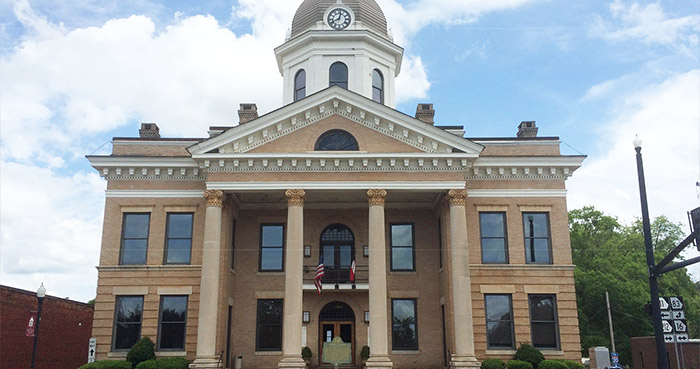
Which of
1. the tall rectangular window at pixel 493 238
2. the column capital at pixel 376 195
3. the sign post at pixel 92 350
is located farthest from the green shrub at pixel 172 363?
the tall rectangular window at pixel 493 238

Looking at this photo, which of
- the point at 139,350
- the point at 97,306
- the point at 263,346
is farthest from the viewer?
the point at 263,346

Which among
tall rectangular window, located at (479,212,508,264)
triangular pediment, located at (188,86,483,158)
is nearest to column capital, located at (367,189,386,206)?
triangular pediment, located at (188,86,483,158)

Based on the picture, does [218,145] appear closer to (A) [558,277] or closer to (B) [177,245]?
(B) [177,245]

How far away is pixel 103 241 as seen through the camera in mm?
28766

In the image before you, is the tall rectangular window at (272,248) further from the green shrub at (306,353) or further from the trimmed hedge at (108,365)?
the trimmed hedge at (108,365)

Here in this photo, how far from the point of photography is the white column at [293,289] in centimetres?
2520

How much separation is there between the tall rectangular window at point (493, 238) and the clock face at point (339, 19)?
48.1 ft

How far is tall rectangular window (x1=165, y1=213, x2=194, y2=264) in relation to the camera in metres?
28.9

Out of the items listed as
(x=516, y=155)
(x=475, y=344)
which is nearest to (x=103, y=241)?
(x=475, y=344)

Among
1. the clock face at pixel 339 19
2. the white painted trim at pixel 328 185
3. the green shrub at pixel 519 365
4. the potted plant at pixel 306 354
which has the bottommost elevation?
the green shrub at pixel 519 365

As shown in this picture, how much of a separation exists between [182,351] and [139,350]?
1.97 m

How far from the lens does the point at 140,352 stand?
86.3 ft

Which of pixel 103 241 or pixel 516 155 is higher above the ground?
pixel 516 155

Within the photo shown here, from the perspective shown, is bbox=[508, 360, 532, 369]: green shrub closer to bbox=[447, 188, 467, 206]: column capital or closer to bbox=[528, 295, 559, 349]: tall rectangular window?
bbox=[528, 295, 559, 349]: tall rectangular window
